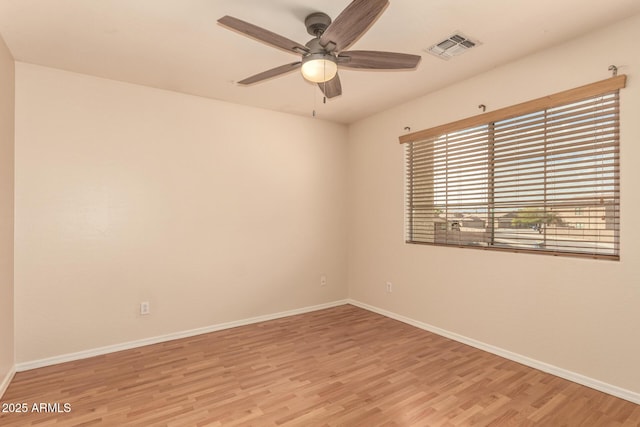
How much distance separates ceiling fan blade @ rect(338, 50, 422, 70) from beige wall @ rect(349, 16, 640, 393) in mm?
938

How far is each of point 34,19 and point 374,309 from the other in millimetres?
4330

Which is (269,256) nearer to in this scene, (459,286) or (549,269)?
(459,286)

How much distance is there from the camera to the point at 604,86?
2436 millimetres

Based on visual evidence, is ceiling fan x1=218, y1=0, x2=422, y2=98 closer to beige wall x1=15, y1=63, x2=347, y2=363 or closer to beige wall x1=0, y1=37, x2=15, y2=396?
beige wall x1=15, y1=63, x2=347, y2=363

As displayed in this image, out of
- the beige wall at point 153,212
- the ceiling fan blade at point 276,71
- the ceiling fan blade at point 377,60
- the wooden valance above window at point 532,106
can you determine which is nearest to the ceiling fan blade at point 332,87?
the ceiling fan blade at point 377,60

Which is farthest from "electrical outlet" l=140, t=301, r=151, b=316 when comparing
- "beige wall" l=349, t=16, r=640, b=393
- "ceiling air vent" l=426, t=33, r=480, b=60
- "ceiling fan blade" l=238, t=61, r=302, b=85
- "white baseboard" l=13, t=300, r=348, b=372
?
"ceiling air vent" l=426, t=33, r=480, b=60

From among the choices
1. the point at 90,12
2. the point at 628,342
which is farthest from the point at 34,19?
the point at 628,342

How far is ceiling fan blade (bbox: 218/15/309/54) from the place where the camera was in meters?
1.73

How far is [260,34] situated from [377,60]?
2.47 feet

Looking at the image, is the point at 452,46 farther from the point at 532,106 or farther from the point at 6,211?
the point at 6,211

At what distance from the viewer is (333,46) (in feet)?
6.47

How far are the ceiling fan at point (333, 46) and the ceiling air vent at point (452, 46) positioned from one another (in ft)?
2.23

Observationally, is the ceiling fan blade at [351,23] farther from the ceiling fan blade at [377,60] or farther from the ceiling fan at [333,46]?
the ceiling fan blade at [377,60]

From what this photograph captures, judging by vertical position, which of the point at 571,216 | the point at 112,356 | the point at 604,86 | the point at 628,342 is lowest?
the point at 112,356
